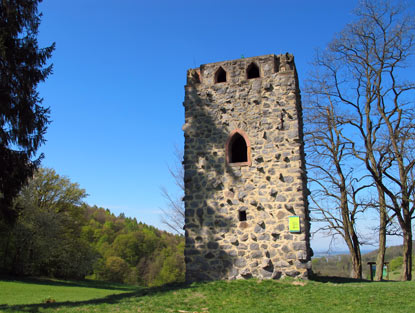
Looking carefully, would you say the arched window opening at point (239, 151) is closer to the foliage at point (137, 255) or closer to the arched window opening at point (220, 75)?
the arched window opening at point (220, 75)

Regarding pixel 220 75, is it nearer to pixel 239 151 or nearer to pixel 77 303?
pixel 239 151

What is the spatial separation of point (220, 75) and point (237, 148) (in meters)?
2.39

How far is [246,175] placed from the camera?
1031cm

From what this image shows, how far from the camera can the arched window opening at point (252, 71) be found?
436 inches

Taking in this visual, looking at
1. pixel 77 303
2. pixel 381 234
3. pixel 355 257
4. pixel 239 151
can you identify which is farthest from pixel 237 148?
pixel 355 257

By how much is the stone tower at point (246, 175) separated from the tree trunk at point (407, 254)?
8.21 m

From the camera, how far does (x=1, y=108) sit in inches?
378

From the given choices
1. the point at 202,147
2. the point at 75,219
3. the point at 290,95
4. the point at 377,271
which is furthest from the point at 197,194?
the point at 75,219

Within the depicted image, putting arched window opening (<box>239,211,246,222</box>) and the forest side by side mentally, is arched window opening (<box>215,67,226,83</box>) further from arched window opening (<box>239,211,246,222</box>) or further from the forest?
the forest

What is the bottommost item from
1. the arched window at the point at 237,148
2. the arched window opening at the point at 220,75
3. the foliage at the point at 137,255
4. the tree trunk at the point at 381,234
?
the foliage at the point at 137,255

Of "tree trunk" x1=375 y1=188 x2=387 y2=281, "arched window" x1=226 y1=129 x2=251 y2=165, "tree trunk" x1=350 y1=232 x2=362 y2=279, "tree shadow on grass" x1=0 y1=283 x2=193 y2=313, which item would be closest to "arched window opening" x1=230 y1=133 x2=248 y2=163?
"arched window" x1=226 y1=129 x2=251 y2=165

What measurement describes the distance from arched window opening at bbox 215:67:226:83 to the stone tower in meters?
0.03

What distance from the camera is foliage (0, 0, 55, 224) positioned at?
10.1m

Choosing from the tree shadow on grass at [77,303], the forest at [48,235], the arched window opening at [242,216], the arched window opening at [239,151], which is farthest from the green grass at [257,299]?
the forest at [48,235]
